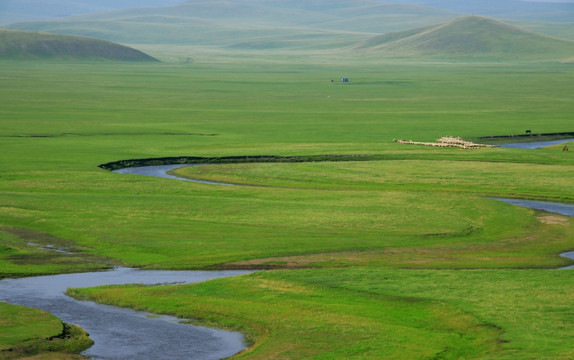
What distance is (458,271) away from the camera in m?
39.5

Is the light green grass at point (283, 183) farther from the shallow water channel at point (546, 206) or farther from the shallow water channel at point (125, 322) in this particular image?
the shallow water channel at point (125, 322)

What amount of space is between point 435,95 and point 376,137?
65.4 m

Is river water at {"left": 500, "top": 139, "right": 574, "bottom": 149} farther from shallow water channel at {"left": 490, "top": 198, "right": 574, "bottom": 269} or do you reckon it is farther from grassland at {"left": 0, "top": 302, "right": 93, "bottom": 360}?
grassland at {"left": 0, "top": 302, "right": 93, "bottom": 360}

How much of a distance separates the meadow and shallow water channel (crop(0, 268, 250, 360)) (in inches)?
38.9

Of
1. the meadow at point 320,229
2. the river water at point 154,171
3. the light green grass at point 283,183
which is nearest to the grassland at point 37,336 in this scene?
the meadow at point 320,229

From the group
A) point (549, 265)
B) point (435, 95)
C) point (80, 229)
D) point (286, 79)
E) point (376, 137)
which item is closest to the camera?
point (549, 265)

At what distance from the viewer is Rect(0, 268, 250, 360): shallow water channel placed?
1179 inches

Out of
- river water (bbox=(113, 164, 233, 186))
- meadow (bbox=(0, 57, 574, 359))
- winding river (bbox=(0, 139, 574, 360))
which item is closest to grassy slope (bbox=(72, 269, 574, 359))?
meadow (bbox=(0, 57, 574, 359))

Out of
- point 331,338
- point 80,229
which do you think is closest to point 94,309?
point 331,338

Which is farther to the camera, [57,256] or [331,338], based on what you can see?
[57,256]

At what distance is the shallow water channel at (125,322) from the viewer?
29.9 m

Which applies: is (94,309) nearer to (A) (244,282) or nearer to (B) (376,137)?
(A) (244,282)

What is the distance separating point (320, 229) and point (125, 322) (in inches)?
699

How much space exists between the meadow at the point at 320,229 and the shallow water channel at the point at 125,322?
989mm
